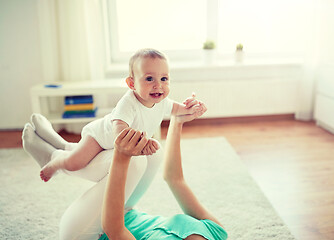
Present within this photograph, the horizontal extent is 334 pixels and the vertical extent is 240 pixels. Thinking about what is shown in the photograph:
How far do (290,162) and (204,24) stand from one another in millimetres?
1748

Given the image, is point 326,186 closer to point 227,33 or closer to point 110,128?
point 110,128

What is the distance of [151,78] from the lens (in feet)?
3.61

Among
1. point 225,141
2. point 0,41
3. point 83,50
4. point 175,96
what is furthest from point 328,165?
point 0,41

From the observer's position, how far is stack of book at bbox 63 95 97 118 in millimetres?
2758

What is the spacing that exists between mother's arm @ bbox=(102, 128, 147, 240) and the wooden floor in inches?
41.8

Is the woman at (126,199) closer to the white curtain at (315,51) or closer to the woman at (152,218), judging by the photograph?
the woman at (152,218)

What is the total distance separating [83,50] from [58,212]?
166cm

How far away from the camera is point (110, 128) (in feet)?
3.91

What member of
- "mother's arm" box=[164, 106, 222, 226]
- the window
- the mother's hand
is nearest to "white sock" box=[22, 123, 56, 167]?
"mother's arm" box=[164, 106, 222, 226]

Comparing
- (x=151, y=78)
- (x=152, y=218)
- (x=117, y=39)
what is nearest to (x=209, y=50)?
(x=117, y=39)

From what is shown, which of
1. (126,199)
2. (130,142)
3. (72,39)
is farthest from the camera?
(72,39)

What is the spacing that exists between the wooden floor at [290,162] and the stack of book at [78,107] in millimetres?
304

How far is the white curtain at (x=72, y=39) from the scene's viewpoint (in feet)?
9.20

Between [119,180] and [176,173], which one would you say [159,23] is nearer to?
[176,173]
